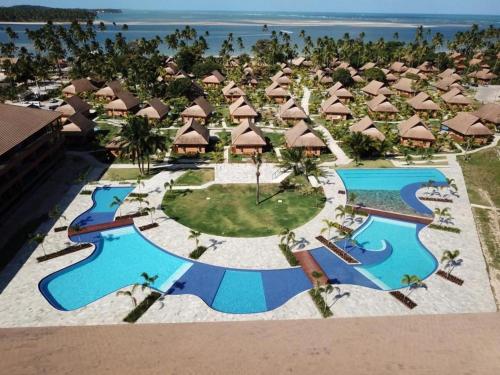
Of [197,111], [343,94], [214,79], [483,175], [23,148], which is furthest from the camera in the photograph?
[214,79]

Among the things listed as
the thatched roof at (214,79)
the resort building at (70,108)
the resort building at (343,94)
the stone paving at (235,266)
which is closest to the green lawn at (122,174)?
the stone paving at (235,266)

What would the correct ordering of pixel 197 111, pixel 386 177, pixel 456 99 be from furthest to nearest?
pixel 456 99, pixel 197 111, pixel 386 177

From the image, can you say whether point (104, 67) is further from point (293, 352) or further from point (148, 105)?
point (293, 352)

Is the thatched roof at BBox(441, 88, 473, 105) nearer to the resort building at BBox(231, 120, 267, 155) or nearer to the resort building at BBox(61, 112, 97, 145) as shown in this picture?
the resort building at BBox(231, 120, 267, 155)

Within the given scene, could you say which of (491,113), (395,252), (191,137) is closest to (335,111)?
(491,113)

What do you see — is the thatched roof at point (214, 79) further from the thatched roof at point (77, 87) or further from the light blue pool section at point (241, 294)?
the light blue pool section at point (241, 294)

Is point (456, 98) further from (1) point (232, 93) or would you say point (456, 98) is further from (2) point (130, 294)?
(2) point (130, 294)
